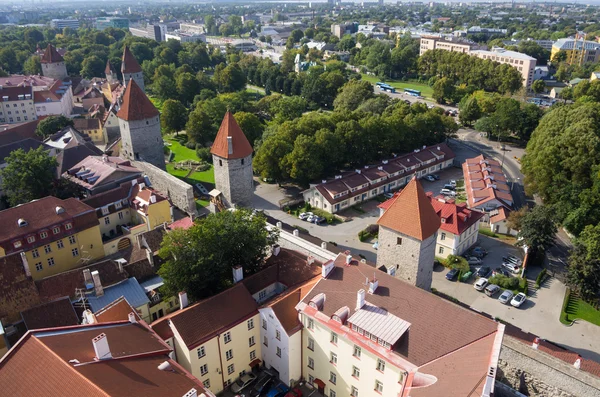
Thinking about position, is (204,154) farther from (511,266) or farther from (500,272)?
(511,266)

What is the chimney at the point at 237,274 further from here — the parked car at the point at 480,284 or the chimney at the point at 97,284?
the parked car at the point at 480,284

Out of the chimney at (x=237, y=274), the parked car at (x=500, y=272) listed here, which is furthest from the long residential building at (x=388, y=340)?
the parked car at (x=500, y=272)

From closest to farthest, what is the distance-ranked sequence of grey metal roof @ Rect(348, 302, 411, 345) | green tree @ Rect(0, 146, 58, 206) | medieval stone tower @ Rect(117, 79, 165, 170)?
1. grey metal roof @ Rect(348, 302, 411, 345)
2. green tree @ Rect(0, 146, 58, 206)
3. medieval stone tower @ Rect(117, 79, 165, 170)

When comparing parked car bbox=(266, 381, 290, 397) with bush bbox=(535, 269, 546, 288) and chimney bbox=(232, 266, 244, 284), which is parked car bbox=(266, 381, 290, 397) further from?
bush bbox=(535, 269, 546, 288)

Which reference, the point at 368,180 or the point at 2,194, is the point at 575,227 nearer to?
the point at 368,180

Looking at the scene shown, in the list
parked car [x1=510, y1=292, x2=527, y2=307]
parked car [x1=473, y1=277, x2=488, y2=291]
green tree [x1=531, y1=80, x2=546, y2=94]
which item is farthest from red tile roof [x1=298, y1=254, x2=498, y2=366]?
green tree [x1=531, y1=80, x2=546, y2=94]
